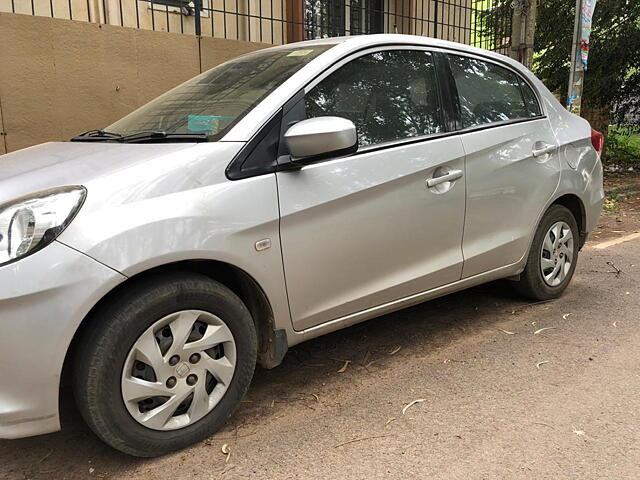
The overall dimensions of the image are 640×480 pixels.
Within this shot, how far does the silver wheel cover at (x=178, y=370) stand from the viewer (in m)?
2.34

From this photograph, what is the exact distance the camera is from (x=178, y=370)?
2439mm

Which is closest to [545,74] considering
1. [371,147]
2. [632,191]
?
[632,191]

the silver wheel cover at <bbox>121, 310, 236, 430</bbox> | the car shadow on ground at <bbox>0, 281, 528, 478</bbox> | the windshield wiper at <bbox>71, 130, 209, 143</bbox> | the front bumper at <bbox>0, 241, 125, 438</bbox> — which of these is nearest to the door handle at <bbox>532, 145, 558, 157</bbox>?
the car shadow on ground at <bbox>0, 281, 528, 478</bbox>

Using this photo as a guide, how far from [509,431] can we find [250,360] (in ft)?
3.92

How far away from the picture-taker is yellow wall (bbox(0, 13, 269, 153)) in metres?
5.54

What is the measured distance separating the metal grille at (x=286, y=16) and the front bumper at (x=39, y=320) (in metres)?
4.60

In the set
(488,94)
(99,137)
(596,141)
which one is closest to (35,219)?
(99,137)

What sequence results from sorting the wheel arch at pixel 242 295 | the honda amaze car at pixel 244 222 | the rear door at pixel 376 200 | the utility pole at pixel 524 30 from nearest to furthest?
the honda amaze car at pixel 244 222, the wheel arch at pixel 242 295, the rear door at pixel 376 200, the utility pole at pixel 524 30

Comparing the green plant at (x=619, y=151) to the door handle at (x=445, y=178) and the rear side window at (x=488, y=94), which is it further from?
the door handle at (x=445, y=178)

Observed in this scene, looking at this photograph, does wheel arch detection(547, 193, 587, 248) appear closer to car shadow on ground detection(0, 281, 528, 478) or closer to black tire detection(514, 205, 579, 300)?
black tire detection(514, 205, 579, 300)

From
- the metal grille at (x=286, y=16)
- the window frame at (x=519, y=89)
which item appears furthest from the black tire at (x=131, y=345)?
the metal grille at (x=286, y=16)

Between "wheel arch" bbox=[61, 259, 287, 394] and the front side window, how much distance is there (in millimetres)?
855

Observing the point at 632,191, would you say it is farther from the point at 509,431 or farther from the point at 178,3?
the point at 509,431

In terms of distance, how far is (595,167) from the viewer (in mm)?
4359
